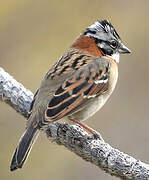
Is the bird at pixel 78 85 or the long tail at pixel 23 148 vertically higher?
the bird at pixel 78 85

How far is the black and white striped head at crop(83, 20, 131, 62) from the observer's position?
24.9ft

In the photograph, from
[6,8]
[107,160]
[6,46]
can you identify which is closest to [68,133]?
[107,160]

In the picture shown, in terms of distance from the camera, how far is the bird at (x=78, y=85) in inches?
256

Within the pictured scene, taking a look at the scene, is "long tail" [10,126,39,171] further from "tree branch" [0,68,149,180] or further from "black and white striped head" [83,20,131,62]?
"black and white striped head" [83,20,131,62]

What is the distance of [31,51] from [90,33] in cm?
368

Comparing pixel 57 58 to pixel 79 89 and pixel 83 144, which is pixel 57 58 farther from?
pixel 83 144

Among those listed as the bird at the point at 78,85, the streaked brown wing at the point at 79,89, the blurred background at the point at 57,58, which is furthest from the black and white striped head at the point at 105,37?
the blurred background at the point at 57,58

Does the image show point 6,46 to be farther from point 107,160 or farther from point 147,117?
point 107,160

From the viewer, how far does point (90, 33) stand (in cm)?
766

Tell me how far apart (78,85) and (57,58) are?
4.50 meters

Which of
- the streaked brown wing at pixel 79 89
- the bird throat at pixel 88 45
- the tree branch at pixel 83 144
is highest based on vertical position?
the bird throat at pixel 88 45

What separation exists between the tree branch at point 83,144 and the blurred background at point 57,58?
9.49 ft

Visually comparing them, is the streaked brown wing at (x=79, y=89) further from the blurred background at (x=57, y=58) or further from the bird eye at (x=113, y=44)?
the blurred background at (x=57, y=58)

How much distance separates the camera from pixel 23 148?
20.9 ft
